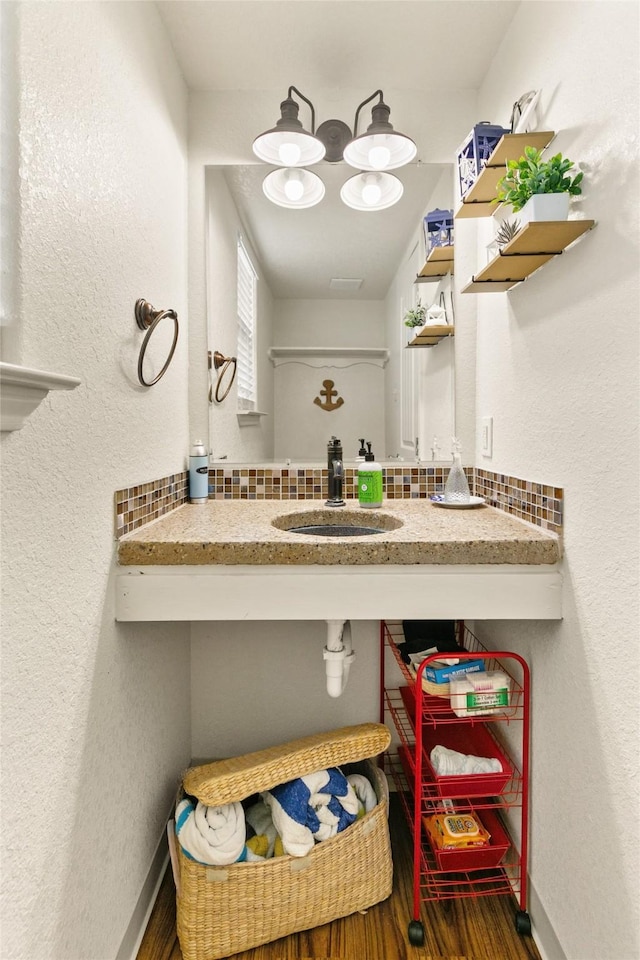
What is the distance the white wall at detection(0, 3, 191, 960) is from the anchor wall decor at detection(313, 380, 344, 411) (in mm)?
551

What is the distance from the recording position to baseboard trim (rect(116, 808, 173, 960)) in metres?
1.19

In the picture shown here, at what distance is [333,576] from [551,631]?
1.72 ft

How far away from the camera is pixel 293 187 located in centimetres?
168

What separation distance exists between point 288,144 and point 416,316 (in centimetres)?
65

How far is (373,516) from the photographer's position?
154 cm

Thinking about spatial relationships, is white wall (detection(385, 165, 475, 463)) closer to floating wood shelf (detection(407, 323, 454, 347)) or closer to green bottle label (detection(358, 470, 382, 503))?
floating wood shelf (detection(407, 323, 454, 347))

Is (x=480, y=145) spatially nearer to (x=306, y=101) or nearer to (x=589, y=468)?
(x=306, y=101)

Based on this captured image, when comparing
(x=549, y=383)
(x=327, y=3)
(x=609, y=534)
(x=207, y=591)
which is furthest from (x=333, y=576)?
(x=327, y=3)

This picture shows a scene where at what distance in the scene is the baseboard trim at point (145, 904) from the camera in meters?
1.19

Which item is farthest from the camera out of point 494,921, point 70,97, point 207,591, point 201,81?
point 201,81

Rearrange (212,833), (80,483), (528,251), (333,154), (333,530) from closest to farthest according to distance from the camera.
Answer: (80,483) < (528,251) < (212,833) < (333,530) < (333,154)

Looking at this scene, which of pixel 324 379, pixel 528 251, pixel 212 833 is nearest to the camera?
pixel 528 251

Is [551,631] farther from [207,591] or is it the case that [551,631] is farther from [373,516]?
[207,591]

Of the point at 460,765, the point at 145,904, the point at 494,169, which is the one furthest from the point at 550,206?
the point at 145,904
